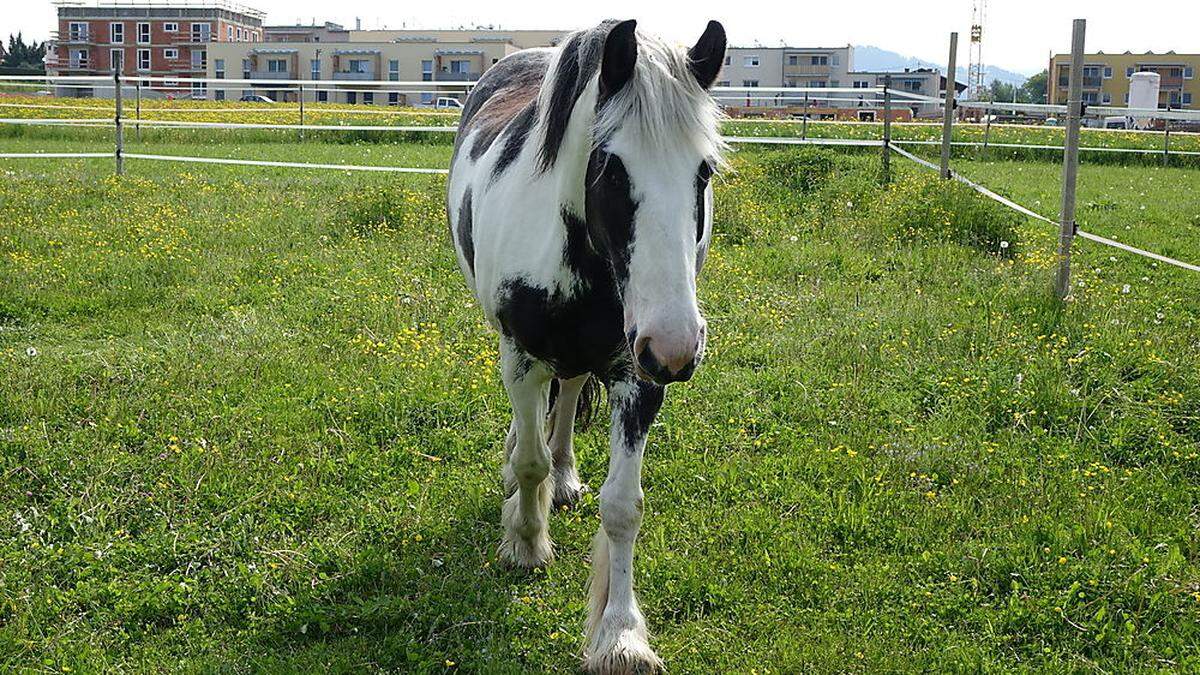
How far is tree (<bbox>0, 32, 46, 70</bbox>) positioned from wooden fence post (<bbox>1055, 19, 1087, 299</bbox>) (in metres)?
101

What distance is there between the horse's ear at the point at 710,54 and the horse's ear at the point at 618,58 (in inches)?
10.8

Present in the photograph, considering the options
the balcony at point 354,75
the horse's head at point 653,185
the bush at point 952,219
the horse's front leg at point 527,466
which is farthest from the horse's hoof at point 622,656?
the balcony at point 354,75

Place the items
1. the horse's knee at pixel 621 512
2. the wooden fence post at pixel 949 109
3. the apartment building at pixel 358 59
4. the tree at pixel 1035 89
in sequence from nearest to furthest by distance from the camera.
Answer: the horse's knee at pixel 621 512, the wooden fence post at pixel 949 109, the apartment building at pixel 358 59, the tree at pixel 1035 89

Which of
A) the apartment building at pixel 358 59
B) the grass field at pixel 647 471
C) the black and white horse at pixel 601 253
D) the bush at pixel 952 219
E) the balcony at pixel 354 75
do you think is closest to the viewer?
the black and white horse at pixel 601 253

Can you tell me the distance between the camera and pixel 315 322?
6305 mm

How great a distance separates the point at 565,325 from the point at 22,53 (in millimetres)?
108658

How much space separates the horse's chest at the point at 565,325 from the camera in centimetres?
304

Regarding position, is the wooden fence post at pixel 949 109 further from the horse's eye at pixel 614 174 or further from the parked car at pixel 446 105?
the parked car at pixel 446 105

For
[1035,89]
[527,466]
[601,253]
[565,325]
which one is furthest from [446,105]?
[1035,89]

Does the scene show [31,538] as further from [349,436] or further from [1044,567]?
[1044,567]

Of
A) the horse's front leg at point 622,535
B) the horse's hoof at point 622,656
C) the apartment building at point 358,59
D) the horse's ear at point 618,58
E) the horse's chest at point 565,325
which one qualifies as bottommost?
the horse's hoof at point 622,656

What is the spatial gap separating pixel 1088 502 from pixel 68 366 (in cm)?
485

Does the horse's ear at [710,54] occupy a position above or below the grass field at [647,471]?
above

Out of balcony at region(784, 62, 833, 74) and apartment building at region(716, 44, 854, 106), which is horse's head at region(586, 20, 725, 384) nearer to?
apartment building at region(716, 44, 854, 106)
